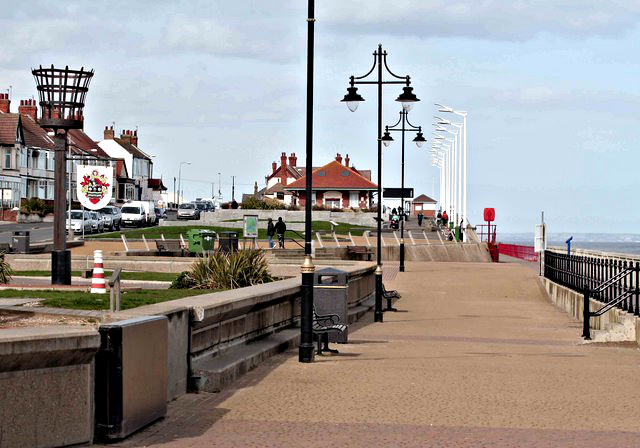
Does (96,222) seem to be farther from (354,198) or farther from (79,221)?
(354,198)

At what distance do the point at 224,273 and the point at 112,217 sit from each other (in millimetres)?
64847

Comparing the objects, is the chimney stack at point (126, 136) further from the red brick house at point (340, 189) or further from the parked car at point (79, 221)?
the parked car at point (79, 221)

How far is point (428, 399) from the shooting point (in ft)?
39.0

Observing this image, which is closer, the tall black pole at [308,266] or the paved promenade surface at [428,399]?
the paved promenade surface at [428,399]

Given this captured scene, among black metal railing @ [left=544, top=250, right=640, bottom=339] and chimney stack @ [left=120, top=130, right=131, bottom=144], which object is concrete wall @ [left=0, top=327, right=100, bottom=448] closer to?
black metal railing @ [left=544, top=250, right=640, bottom=339]

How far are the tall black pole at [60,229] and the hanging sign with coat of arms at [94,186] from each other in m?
20.8

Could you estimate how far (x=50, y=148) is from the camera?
359 ft

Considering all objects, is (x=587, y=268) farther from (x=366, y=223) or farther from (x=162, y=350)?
(x=366, y=223)

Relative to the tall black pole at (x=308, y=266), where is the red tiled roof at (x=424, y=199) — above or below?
above

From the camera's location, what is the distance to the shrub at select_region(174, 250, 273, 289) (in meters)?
20.8

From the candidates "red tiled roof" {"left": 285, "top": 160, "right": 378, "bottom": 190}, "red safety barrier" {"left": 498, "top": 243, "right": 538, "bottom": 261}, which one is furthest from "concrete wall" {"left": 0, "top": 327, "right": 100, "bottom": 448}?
"red tiled roof" {"left": 285, "top": 160, "right": 378, "bottom": 190}

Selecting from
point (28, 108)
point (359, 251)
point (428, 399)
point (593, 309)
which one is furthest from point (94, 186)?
point (28, 108)

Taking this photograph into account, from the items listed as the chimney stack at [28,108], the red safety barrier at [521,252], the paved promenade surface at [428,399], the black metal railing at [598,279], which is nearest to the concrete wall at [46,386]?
the paved promenade surface at [428,399]

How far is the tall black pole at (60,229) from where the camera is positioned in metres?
23.6
